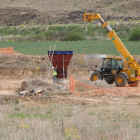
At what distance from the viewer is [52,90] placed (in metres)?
18.1

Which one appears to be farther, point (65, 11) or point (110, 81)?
point (65, 11)

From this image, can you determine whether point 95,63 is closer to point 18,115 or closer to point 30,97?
point 30,97

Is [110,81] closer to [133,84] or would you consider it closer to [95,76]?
[95,76]

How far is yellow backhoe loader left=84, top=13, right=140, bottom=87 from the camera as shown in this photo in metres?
20.3

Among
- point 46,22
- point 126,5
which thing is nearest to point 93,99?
point 46,22

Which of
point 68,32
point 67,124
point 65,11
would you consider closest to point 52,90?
point 67,124

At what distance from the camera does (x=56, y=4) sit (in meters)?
106

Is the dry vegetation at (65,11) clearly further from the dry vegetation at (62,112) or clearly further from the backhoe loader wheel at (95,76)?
the backhoe loader wheel at (95,76)

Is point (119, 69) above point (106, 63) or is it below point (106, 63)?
below

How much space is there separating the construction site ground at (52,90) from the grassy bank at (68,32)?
23784 millimetres

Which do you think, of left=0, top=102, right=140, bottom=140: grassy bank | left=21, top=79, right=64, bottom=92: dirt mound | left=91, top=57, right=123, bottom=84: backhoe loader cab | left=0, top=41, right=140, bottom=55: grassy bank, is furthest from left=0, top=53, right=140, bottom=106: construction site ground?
left=0, top=41, right=140, bottom=55: grassy bank

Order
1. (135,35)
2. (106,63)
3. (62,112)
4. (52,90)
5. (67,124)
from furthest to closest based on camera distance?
(135,35)
(106,63)
(52,90)
(62,112)
(67,124)

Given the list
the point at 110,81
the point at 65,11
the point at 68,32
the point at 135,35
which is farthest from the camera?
the point at 65,11

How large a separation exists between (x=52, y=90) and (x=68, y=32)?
4196cm
